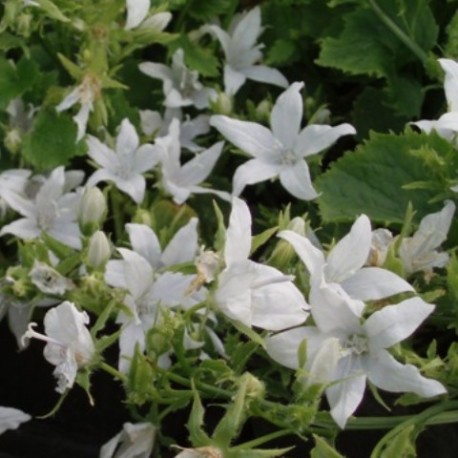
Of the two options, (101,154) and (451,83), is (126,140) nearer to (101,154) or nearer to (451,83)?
(101,154)

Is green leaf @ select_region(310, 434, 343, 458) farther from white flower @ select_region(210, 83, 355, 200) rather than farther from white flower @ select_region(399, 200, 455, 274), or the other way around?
white flower @ select_region(210, 83, 355, 200)

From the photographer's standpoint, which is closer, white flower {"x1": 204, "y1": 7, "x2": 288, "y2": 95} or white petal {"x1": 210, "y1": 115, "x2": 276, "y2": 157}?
white petal {"x1": 210, "y1": 115, "x2": 276, "y2": 157}

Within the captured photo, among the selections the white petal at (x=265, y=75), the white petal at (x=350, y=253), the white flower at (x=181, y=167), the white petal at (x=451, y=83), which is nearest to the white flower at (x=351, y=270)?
the white petal at (x=350, y=253)

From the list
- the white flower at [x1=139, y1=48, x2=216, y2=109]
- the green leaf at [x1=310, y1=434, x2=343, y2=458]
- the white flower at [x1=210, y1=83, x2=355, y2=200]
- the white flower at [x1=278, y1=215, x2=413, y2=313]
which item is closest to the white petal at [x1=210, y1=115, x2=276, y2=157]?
the white flower at [x1=210, y1=83, x2=355, y2=200]

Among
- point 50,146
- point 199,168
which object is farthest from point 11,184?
point 199,168

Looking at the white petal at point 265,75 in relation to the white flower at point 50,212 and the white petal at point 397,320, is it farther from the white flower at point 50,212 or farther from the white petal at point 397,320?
the white petal at point 397,320

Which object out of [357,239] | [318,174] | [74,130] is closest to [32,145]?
[74,130]
